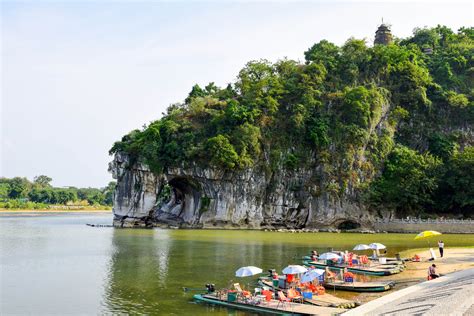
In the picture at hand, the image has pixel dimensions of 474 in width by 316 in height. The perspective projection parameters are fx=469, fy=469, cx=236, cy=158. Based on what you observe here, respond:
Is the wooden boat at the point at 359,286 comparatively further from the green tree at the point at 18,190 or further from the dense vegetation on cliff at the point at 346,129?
the green tree at the point at 18,190

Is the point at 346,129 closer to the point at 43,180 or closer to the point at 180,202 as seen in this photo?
the point at 180,202

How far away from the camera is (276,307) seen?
18734 mm

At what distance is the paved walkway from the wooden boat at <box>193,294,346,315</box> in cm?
142

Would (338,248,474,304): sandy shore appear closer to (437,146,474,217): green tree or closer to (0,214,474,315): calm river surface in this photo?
(0,214,474,315): calm river surface

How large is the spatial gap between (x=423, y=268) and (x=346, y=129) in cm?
4079

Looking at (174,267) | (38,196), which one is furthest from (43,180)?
(174,267)

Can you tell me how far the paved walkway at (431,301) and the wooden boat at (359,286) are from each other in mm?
1929

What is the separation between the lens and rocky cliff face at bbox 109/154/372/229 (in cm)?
6569

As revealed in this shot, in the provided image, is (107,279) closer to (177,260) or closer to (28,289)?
(28,289)

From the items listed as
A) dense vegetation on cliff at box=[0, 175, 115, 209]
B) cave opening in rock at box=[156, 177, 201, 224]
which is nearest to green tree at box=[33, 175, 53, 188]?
dense vegetation on cliff at box=[0, 175, 115, 209]

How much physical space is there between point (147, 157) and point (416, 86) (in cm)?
4271

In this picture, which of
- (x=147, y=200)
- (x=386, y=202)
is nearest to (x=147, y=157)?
(x=147, y=200)

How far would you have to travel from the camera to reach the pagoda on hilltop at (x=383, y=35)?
320 feet

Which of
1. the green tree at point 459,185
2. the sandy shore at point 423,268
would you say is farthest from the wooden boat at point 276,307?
the green tree at point 459,185
